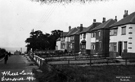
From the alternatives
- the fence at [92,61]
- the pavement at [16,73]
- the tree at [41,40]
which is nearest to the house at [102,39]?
the fence at [92,61]

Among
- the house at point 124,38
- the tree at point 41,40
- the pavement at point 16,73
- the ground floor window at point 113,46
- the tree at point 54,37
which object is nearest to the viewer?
the pavement at point 16,73

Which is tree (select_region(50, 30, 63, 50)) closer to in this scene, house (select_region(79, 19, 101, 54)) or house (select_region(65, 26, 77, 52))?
house (select_region(65, 26, 77, 52))

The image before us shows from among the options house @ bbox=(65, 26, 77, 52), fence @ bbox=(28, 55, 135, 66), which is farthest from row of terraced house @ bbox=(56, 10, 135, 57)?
house @ bbox=(65, 26, 77, 52)

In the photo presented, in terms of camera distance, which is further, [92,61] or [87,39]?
[87,39]

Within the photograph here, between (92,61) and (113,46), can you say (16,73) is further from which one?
(113,46)

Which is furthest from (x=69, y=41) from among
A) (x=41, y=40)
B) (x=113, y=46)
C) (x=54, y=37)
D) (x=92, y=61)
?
(x=92, y=61)

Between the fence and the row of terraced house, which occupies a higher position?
the row of terraced house

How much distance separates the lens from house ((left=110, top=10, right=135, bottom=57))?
101 feet

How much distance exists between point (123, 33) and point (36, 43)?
6991cm

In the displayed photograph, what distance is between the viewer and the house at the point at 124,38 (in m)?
30.7

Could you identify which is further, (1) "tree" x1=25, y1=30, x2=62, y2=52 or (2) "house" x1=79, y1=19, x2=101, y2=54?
(1) "tree" x1=25, y1=30, x2=62, y2=52

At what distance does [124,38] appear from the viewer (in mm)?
32188

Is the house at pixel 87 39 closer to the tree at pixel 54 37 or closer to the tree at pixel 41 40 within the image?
the tree at pixel 41 40

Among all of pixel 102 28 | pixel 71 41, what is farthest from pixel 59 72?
pixel 71 41
